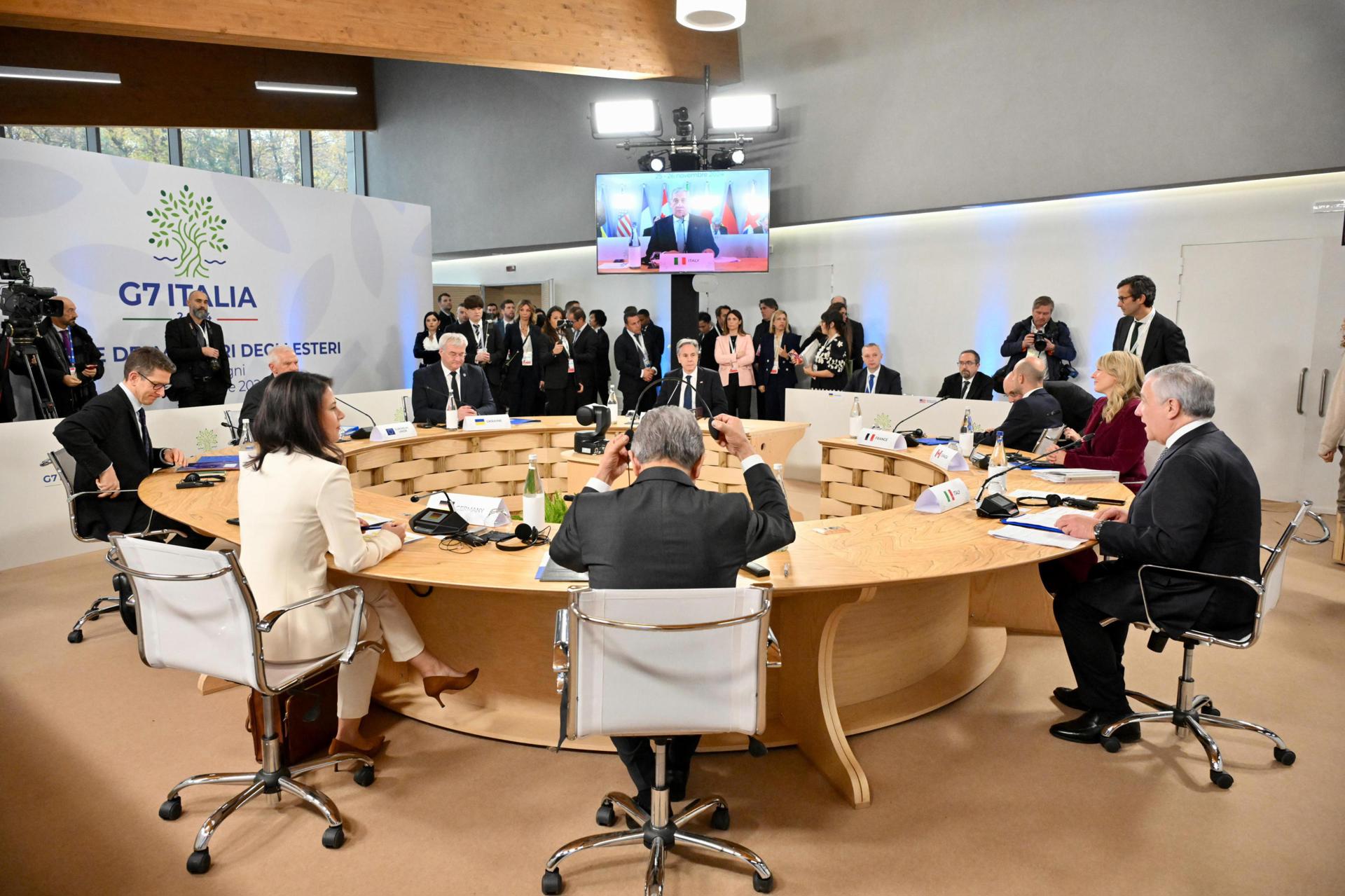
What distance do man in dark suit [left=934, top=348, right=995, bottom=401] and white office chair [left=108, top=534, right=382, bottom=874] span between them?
5.45 m

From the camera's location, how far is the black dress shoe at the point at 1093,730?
2969mm

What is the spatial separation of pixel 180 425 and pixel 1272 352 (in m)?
8.16

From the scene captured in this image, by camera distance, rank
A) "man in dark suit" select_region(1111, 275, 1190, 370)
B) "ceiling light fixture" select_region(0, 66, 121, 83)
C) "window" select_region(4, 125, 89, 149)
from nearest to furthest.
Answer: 1. "man in dark suit" select_region(1111, 275, 1190, 370)
2. "ceiling light fixture" select_region(0, 66, 121, 83)
3. "window" select_region(4, 125, 89, 149)

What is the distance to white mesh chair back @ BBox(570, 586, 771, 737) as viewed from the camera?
1835 mm

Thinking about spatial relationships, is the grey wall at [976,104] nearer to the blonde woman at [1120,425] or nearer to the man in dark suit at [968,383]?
the man in dark suit at [968,383]

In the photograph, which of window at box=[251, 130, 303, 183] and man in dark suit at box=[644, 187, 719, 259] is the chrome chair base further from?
window at box=[251, 130, 303, 183]

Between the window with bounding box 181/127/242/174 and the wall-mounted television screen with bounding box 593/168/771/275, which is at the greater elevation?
the window with bounding box 181/127/242/174

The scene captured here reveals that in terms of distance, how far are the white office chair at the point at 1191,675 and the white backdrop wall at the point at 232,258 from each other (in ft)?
24.4

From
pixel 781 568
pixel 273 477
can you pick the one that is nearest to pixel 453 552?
pixel 273 477

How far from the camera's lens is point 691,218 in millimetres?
8883

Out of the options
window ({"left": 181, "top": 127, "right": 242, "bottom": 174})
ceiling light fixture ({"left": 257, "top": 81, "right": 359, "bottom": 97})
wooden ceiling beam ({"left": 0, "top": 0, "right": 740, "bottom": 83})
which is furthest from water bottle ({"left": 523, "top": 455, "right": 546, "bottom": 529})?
window ({"left": 181, "top": 127, "right": 242, "bottom": 174})

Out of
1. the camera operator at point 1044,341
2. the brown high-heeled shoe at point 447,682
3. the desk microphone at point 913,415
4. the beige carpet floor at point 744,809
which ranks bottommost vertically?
the beige carpet floor at point 744,809

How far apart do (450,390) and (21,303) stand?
273 cm

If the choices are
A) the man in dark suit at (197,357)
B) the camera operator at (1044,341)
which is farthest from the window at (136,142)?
the camera operator at (1044,341)
